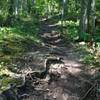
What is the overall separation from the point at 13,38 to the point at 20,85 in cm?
578

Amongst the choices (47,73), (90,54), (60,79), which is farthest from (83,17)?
(60,79)

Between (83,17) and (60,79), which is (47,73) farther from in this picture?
(83,17)

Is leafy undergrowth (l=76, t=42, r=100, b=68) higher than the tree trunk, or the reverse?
the tree trunk

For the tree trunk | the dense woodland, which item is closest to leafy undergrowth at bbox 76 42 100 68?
the dense woodland

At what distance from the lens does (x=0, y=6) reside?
20422mm

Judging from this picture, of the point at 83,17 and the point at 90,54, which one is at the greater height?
the point at 83,17

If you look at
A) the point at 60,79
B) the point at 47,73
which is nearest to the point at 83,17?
the point at 47,73

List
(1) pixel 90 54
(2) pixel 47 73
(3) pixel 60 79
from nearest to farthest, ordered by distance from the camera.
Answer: (3) pixel 60 79 → (2) pixel 47 73 → (1) pixel 90 54

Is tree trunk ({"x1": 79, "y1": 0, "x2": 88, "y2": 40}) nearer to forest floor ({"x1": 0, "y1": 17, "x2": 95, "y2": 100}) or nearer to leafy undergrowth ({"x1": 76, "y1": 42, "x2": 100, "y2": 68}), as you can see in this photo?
leafy undergrowth ({"x1": 76, "y1": 42, "x2": 100, "y2": 68})

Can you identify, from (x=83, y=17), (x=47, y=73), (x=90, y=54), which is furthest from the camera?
(x=83, y=17)

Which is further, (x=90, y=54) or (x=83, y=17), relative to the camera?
(x=83, y=17)

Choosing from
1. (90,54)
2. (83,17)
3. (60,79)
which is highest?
(83,17)

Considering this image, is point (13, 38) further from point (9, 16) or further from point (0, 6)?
point (0, 6)

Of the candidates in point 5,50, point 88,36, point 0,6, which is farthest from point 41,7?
point 5,50
